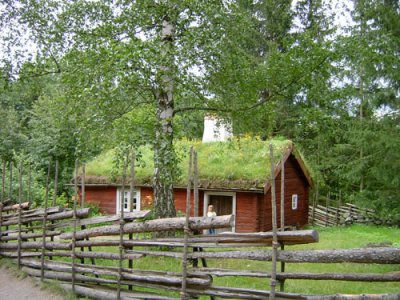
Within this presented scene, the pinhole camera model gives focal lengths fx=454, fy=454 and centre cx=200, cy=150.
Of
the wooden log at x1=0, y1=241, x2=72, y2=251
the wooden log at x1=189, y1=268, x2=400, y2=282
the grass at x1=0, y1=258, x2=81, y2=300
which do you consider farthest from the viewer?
the wooden log at x1=0, y1=241, x2=72, y2=251

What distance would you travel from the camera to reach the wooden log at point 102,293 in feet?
22.5

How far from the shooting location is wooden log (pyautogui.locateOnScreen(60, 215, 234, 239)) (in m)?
6.03

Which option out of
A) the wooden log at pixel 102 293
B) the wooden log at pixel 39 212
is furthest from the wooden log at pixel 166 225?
the wooden log at pixel 39 212

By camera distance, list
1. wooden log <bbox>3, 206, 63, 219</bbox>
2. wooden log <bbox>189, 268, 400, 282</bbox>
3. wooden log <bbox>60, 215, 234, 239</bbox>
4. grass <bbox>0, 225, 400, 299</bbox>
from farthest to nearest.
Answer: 1. wooden log <bbox>3, 206, 63, 219</bbox>
2. grass <bbox>0, 225, 400, 299</bbox>
3. wooden log <bbox>60, 215, 234, 239</bbox>
4. wooden log <bbox>189, 268, 400, 282</bbox>

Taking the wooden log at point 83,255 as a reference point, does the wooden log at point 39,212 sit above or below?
above

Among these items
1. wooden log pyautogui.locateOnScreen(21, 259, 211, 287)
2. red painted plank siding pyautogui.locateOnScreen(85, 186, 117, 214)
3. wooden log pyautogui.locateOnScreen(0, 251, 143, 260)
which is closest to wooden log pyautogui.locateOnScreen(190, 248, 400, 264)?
wooden log pyautogui.locateOnScreen(21, 259, 211, 287)

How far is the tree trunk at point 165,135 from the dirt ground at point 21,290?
9.93 ft

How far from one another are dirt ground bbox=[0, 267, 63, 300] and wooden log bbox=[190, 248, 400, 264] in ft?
12.3

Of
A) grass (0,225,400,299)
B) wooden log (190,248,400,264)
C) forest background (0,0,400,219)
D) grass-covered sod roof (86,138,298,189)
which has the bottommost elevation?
grass (0,225,400,299)

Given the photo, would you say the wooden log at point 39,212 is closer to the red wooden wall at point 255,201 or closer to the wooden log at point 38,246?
the wooden log at point 38,246

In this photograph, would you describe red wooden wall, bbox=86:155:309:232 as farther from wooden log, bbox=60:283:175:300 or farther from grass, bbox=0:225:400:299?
wooden log, bbox=60:283:175:300

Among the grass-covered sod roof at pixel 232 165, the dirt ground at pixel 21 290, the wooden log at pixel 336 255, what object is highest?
the grass-covered sod roof at pixel 232 165

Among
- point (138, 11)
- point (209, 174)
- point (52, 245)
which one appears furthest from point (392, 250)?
point (209, 174)

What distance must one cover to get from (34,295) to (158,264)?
8.52ft
